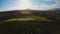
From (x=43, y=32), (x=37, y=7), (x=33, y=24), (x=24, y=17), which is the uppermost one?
(x=37, y=7)

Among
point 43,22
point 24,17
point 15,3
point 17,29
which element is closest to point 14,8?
point 15,3

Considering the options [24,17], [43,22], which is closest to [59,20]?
[43,22]

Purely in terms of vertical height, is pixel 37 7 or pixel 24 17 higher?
pixel 37 7

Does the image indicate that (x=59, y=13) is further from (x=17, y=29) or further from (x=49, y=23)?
(x=17, y=29)

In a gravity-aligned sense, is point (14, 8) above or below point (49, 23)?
above

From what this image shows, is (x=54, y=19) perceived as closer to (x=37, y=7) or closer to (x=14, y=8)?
(x=37, y=7)
